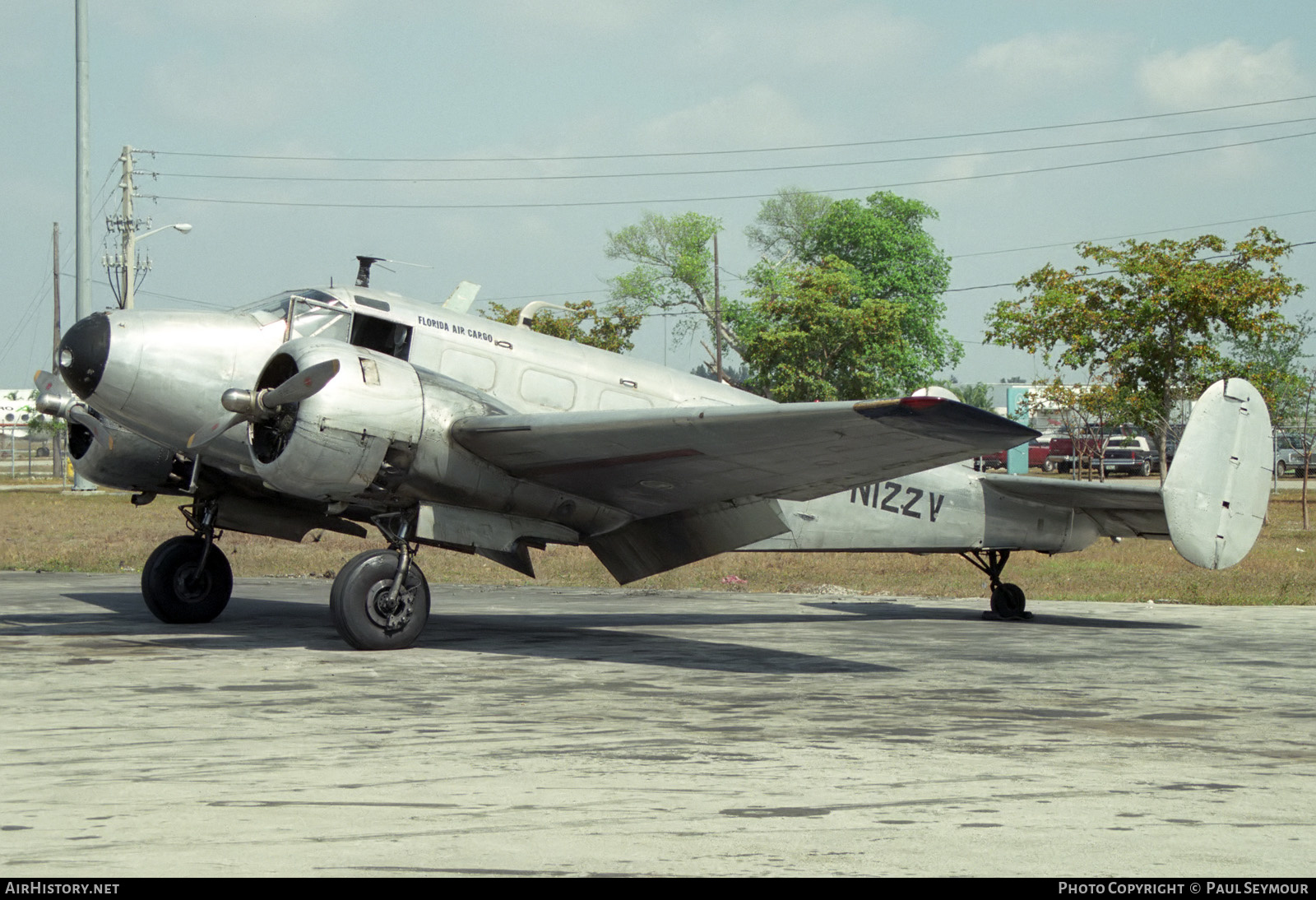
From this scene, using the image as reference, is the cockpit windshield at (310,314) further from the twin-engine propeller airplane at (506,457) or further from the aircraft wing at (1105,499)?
the aircraft wing at (1105,499)

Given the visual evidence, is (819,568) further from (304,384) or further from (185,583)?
(304,384)

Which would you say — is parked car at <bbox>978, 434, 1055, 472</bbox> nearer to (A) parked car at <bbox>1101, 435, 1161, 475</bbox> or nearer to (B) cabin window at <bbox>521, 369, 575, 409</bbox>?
(A) parked car at <bbox>1101, 435, 1161, 475</bbox>

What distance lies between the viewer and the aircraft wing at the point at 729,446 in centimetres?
836

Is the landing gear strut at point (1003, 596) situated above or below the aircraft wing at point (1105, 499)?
below

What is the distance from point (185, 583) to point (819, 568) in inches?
499

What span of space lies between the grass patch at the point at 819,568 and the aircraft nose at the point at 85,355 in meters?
7.52

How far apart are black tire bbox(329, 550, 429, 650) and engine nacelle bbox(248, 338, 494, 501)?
0.64 meters

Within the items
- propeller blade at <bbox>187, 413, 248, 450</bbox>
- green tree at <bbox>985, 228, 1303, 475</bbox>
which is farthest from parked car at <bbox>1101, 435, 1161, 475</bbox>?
propeller blade at <bbox>187, 413, 248, 450</bbox>

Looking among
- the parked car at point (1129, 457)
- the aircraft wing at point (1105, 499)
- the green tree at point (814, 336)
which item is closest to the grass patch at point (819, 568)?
the aircraft wing at point (1105, 499)

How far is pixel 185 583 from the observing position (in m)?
13.0

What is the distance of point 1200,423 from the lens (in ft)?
43.3

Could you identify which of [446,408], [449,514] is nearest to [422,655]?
[449,514]

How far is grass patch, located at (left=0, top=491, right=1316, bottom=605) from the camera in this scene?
61.3 feet

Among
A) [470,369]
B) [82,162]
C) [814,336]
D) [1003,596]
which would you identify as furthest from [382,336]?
[814,336]
